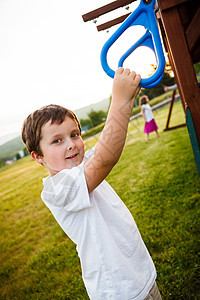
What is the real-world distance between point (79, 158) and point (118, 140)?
1.16 feet

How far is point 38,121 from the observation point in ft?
3.65

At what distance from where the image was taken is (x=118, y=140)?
840mm

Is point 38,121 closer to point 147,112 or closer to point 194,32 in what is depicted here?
point 194,32

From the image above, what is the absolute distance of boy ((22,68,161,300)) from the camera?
0.96 meters

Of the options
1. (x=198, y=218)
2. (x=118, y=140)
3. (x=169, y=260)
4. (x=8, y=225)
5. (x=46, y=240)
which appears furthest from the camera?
Answer: (x=8, y=225)

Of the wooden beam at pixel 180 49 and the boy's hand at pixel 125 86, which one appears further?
the wooden beam at pixel 180 49

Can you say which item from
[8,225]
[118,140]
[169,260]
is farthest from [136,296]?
[8,225]

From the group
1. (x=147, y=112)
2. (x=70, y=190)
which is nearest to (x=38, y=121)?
(x=70, y=190)

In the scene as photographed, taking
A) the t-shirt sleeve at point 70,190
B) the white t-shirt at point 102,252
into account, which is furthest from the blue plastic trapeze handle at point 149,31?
the white t-shirt at point 102,252

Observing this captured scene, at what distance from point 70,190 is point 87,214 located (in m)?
0.23

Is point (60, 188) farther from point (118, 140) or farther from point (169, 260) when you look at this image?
point (169, 260)

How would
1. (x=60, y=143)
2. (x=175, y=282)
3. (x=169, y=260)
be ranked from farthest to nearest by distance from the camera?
(x=169, y=260) → (x=175, y=282) → (x=60, y=143)

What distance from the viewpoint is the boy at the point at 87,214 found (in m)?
0.96

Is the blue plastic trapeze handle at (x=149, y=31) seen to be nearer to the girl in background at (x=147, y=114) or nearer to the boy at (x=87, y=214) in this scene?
the boy at (x=87, y=214)
